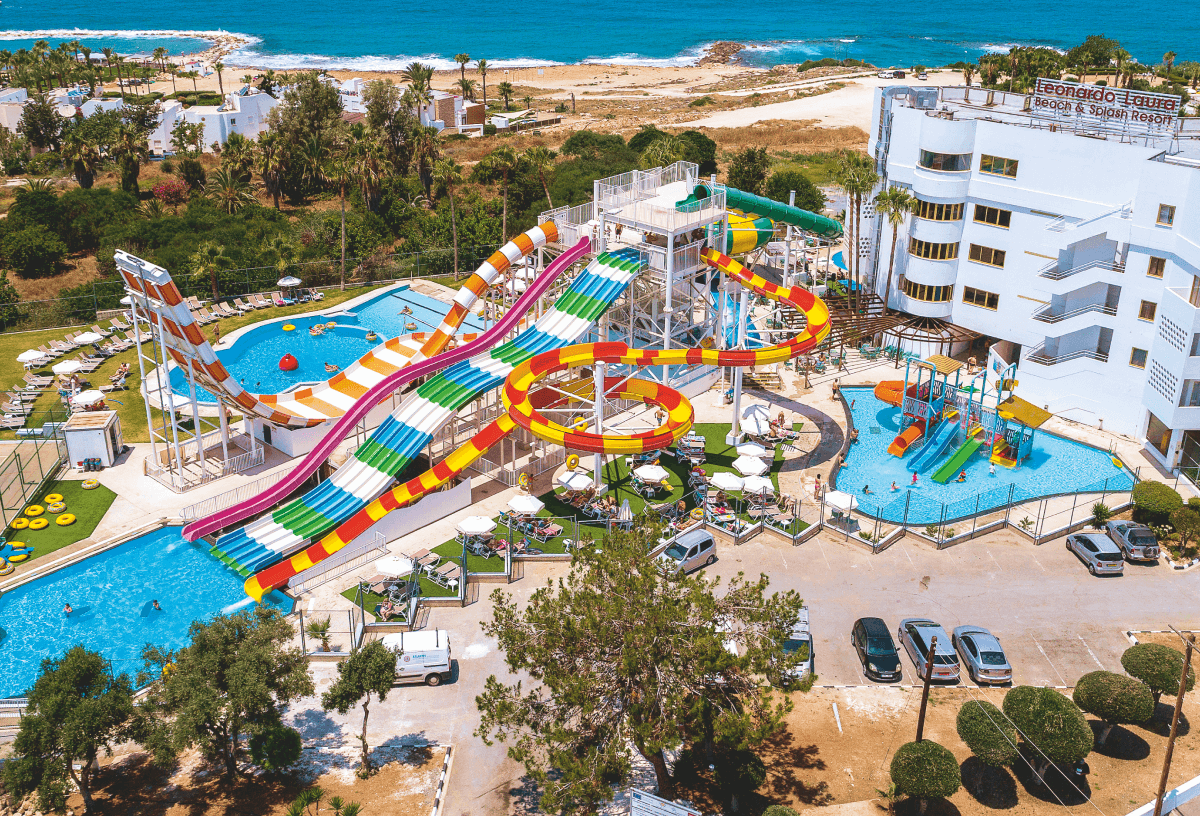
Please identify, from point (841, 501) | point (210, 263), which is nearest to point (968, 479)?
point (841, 501)

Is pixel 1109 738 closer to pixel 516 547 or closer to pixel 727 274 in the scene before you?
pixel 516 547

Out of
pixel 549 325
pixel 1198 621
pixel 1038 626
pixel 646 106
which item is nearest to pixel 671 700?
pixel 1038 626

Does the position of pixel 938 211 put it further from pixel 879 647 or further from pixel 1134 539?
pixel 879 647

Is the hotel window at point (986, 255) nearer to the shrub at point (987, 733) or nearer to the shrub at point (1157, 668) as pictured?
the shrub at point (1157, 668)

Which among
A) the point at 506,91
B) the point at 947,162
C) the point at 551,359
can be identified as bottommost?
the point at 551,359

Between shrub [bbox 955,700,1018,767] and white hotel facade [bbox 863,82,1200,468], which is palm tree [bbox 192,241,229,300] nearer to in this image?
white hotel facade [bbox 863,82,1200,468]

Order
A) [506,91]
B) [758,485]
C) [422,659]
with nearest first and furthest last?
[422,659], [758,485], [506,91]

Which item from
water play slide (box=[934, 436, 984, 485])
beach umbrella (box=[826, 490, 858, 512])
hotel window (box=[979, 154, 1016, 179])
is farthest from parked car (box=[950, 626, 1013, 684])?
hotel window (box=[979, 154, 1016, 179])

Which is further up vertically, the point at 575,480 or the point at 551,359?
the point at 551,359
